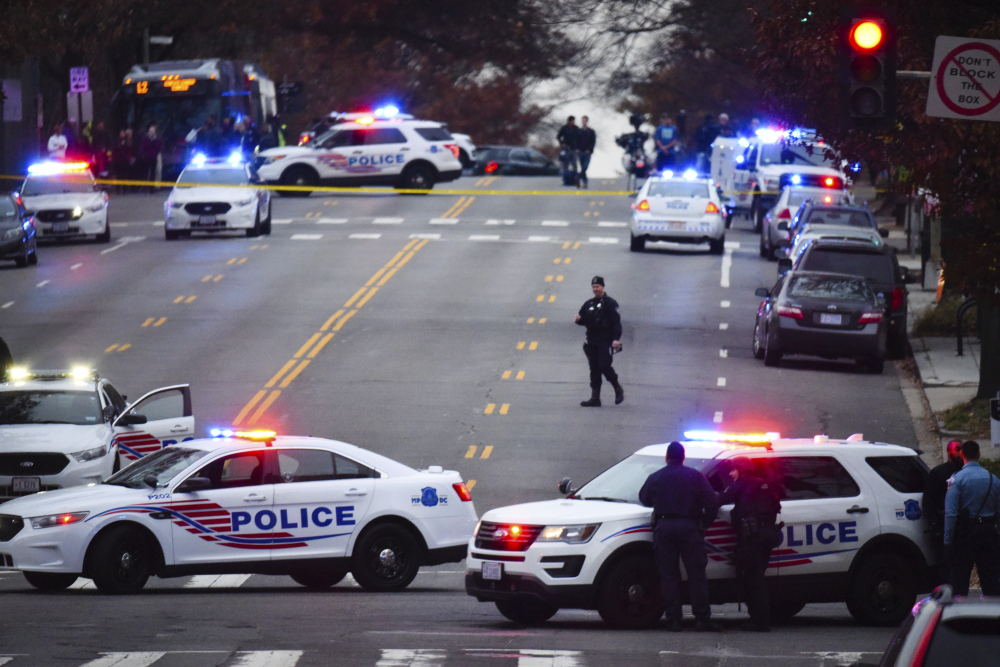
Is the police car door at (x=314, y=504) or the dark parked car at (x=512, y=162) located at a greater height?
the dark parked car at (x=512, y=162)

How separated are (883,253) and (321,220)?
60.2 feet

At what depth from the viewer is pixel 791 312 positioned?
88.8 feet

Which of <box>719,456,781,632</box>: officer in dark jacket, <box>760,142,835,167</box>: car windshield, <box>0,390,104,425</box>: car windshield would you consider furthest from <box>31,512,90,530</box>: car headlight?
<box>760,142,835,167</box>: car windshield

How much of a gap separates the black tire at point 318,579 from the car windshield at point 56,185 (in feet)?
85.1

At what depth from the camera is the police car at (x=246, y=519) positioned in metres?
14.5

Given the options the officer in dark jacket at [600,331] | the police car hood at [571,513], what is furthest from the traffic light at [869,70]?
the officer in dark jacket at [600,331]

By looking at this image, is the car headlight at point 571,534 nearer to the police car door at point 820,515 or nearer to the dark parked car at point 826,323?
the police car door at point 820,515

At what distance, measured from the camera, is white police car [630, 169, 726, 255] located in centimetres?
3806

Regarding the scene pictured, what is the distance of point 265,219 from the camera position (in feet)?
136

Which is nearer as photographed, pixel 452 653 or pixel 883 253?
pixel 452 653

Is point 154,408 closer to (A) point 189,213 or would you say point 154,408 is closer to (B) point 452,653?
(B) point 452,653

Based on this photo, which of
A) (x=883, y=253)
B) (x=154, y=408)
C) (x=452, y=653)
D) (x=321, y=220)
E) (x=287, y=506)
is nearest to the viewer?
(x=452, y=653)

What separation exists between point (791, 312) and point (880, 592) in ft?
46.5

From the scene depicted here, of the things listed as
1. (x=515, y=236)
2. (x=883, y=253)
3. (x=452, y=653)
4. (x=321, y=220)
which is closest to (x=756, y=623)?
(x=452, y=653)
